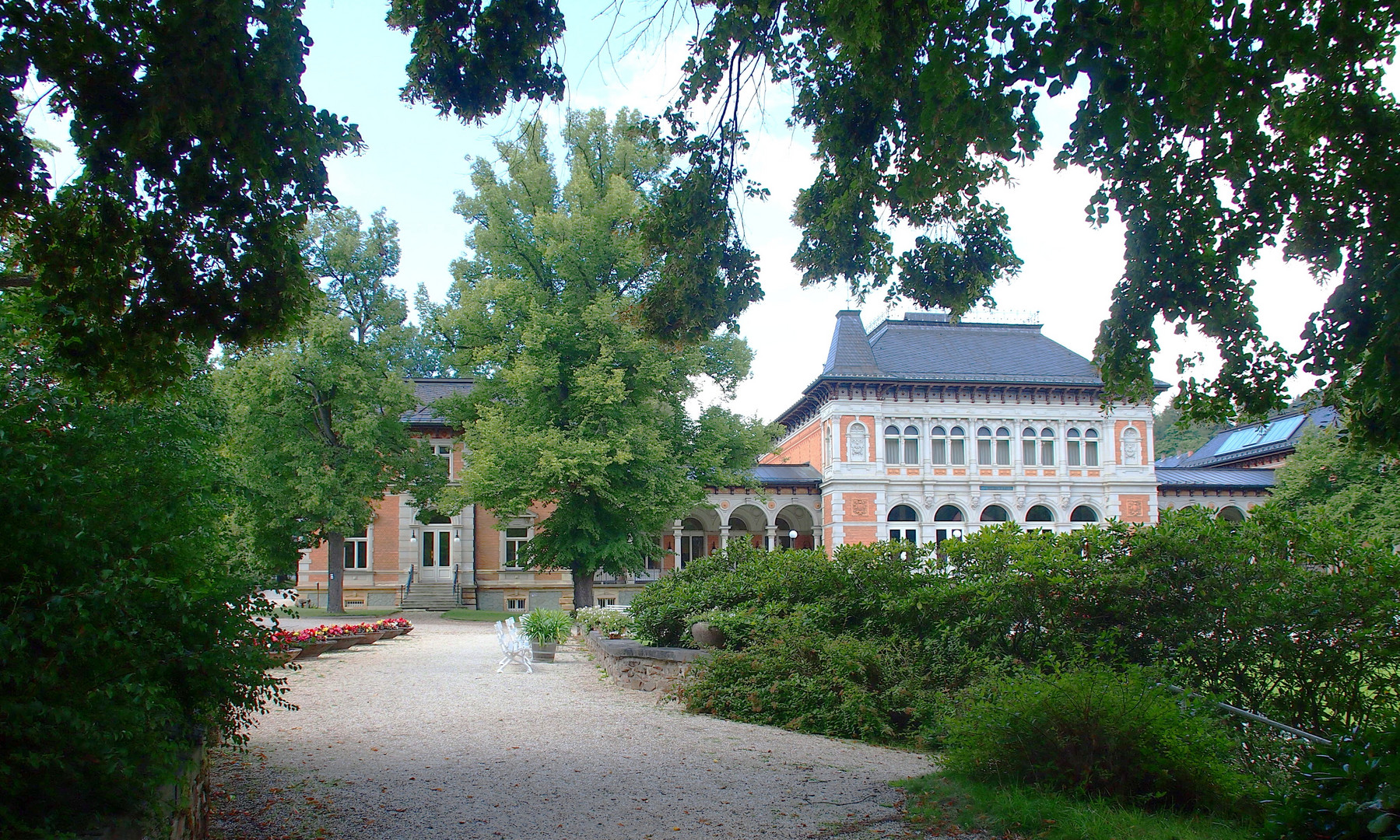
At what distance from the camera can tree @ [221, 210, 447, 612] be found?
81.1 feet

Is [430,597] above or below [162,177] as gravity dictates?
below

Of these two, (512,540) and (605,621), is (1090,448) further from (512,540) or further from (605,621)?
(605,621)

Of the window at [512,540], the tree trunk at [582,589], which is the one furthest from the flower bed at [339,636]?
the window at [512,540]

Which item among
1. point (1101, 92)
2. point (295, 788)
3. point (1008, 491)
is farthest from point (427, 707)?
point (1008, 491)

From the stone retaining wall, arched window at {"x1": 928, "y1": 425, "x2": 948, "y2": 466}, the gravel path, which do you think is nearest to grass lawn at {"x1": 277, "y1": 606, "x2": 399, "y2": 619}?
the stone retaining wall

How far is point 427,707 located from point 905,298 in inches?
259

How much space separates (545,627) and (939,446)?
1200 inches

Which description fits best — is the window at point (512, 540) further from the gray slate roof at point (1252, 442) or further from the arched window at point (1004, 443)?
the gray slate roof at point (1252, 442)

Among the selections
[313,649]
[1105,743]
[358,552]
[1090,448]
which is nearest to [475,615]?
[358,552]

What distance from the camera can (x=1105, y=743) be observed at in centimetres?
540

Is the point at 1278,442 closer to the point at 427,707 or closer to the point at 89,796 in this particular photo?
the point at 427,707

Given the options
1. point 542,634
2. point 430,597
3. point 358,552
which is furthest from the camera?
point 358,552

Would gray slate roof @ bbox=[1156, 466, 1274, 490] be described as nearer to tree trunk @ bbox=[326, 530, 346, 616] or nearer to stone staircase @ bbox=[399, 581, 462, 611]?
stone staircase @ bbox=[399, 581, 462, 611]

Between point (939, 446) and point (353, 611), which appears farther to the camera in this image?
point (939, 446)
